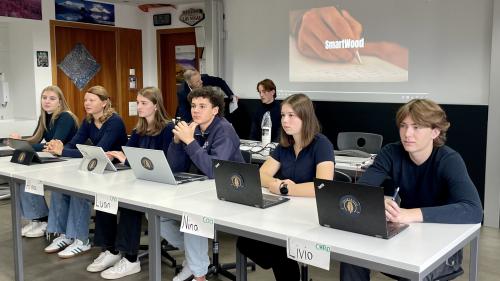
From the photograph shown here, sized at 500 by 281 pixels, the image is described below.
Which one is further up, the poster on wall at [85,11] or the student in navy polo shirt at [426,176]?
the poster on wall at [85,11]

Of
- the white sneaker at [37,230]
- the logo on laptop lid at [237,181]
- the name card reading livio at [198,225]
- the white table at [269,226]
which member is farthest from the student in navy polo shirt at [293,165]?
the white sneaker at [37,230]

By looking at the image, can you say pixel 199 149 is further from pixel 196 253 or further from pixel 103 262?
pixel 103 262

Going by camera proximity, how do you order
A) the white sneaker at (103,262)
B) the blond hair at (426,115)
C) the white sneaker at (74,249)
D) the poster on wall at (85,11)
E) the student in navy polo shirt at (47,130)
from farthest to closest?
the poster on wall at (85,11) → the student in navy polo shirt at (47,130) → the white sneaker at (74,249) → the white sneaker at (103,262) → the blond hair at (426,115)

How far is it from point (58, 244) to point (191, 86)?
2469 mm

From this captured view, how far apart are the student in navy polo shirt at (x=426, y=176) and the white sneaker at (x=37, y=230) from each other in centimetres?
290

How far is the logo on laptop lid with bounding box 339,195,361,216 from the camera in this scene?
1667mm

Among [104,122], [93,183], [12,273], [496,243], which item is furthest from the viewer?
[496,243]

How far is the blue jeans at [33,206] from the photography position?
12.5 feet

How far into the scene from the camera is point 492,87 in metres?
4.22

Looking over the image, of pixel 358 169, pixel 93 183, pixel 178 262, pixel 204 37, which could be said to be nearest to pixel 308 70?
pixel 204 37

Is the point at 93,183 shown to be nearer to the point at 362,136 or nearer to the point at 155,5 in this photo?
the point at 362,136

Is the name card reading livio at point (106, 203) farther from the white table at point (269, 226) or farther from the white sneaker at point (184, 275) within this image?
the white sneaker at point (184, 275)

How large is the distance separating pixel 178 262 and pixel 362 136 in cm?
Result: 183

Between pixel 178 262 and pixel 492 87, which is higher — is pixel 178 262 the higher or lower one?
the lower one
